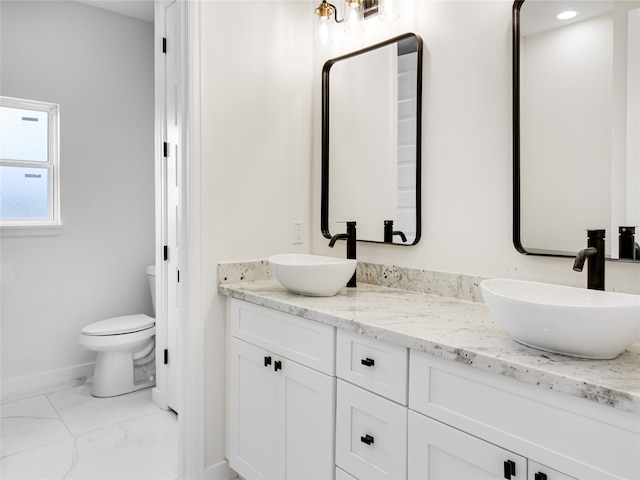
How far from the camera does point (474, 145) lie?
1653 millimetres

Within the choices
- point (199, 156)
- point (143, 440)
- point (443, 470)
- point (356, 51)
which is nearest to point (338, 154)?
point (356, 51)

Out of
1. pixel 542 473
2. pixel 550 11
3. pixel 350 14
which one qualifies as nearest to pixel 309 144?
pixel 350 14

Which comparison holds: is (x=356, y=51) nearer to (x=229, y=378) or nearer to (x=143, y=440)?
(x=229, y=378)

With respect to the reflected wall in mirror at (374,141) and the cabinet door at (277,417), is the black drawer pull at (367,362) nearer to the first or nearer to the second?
the cabinet door at (277,417)

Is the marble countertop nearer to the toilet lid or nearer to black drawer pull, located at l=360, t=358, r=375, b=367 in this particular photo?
black drawer pull, located at l=360, t=358, r=375, b=367

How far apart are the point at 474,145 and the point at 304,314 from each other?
2.88ft

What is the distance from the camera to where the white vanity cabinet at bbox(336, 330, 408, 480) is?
1221 mm

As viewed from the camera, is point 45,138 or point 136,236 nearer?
point 45,138

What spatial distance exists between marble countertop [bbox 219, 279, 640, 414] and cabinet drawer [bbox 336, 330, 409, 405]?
38mm

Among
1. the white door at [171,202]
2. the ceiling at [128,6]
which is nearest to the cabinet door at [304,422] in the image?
the white door at [171,202]

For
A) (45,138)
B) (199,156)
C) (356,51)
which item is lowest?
(199,156)

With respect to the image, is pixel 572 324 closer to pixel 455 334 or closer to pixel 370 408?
pixel 455 334

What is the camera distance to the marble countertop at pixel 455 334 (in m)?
0.86

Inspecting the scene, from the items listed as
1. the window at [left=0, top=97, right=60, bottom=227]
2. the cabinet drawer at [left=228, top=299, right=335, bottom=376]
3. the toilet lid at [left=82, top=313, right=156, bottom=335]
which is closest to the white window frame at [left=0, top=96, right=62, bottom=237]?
the window at [left=0, top=97, right=60, bottom=227]
